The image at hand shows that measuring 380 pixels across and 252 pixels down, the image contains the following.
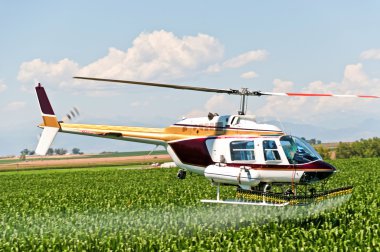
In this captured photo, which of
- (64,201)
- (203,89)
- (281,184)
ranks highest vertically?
(203,89)

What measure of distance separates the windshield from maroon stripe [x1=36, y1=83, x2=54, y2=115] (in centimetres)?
1222

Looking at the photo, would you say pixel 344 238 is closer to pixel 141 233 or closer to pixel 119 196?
pixel 141 233

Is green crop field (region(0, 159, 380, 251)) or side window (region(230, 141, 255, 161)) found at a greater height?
side window (region(230, 141, 255, 161))

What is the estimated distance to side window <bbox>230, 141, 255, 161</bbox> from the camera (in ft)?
55.5

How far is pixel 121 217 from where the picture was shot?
66.6 feet

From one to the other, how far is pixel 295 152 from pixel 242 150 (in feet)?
5.54

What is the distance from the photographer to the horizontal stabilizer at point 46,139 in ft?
76.6

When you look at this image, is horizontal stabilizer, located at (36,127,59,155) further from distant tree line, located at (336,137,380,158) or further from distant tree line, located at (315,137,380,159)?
distant tree line, located at (336,137,380,158)

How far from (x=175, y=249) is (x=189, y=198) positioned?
12862 millimetres

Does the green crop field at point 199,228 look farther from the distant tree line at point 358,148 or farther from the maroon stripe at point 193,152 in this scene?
the distant tree line at point 358,148

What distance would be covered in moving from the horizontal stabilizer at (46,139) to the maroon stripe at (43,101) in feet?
3.81

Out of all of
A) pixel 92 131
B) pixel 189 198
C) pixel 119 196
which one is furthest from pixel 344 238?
pixel 119 196

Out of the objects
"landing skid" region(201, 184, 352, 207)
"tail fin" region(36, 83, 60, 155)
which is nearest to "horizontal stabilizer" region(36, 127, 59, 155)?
"tail fin" region(36, 83, 60, 155)

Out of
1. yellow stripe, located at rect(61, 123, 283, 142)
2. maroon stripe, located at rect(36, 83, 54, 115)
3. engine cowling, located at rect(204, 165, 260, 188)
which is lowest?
engine cowling, located at rect(204, 165, 260, 188)
